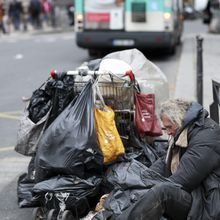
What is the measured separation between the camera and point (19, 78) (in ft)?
44.8

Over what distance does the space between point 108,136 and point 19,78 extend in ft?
30.0

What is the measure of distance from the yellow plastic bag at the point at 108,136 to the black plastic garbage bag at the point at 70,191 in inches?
10.0

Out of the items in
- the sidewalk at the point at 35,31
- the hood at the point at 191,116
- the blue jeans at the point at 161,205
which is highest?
the hood at the point at 191,116

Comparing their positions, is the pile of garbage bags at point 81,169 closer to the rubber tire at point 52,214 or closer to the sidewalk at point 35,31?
the rubber tire at point 52,214

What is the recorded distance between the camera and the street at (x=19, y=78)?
19.1ft

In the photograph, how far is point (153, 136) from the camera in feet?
17.4

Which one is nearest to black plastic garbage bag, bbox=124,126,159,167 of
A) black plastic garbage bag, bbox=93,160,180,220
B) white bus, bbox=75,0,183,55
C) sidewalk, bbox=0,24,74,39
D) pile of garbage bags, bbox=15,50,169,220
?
pile of garbage bags, bbox=15,50,169,220

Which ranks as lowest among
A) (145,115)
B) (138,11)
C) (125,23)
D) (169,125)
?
(145,115)

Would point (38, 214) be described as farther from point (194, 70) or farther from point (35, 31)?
point (35, 31)

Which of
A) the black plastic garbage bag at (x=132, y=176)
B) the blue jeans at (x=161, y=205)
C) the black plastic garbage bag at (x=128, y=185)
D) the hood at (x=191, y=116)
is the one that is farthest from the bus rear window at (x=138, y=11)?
the blue jeans at (x=161, y=205)

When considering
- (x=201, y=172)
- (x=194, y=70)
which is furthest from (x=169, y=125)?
(x=194, y=70)

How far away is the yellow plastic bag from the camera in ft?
15.4

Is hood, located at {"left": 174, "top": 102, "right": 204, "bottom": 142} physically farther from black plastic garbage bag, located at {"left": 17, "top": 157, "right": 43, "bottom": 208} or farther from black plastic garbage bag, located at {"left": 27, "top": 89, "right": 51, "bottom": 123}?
black plastic garbage bag, located at {"left": 27, "top": 89, "right": 51, "bottom": 123}

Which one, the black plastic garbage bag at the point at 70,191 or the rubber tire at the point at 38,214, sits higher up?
the black plastic garbage bag at the point at 70,191
